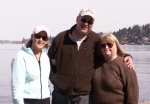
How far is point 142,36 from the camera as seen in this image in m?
174

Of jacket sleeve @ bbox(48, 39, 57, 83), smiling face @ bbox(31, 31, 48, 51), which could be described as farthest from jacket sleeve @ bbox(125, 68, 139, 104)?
smiling face @ bbox(31, 31, 48, 51)

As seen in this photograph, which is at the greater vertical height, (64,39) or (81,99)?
(64,39)

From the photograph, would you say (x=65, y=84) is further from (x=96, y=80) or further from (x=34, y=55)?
(x=34, y=55)

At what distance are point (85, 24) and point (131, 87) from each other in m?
1.13

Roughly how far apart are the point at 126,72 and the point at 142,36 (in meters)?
171

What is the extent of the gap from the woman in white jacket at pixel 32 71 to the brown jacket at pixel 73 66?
415 millimetres

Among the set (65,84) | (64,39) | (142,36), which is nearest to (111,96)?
(65,84)

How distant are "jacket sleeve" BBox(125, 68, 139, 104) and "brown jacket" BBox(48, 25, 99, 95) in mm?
559

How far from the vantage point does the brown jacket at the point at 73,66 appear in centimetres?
546

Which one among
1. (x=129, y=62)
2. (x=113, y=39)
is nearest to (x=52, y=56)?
(x=113, y=39)

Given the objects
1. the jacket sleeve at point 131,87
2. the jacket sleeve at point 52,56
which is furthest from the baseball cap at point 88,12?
the jacket sleeve at point 131,87

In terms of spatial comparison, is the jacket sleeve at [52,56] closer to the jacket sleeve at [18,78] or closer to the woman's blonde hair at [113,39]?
the woman's blonde hair at [113,39]

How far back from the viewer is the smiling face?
4941mm

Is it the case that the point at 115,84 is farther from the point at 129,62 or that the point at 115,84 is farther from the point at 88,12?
the point at 88,12
